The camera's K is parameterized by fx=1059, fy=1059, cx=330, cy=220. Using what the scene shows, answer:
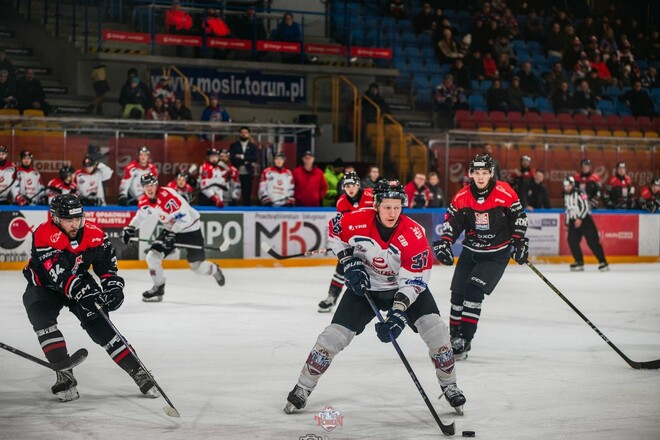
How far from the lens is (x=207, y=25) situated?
19.9m

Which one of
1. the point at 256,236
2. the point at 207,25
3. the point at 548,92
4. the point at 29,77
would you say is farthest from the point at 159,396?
the point at 548,92

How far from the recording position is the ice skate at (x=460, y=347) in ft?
25.3

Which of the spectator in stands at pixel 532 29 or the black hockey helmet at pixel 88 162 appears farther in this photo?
the spectator in stands at pixel 532 29

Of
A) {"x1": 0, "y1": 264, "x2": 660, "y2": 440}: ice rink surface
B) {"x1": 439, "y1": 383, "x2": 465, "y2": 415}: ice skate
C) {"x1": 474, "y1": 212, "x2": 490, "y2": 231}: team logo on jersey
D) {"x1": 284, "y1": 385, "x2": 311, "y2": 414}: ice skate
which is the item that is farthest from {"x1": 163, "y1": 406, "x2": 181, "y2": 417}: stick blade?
{"x1": 474, "y1": 212, "x2": 490, "y2": 231}: team logo on jersey

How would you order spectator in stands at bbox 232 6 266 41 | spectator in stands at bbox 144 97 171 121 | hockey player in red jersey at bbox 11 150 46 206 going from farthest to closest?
spectator in stands at bbox 232 6 266 41 < spectator in stands at bbox 144 97 171 121 < hockey player in red jersey at bbox 11 150 46 206

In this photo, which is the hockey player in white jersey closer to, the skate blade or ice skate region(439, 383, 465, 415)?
the skate blade

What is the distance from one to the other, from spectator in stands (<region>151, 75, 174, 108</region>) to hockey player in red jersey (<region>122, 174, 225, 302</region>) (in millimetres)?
6017

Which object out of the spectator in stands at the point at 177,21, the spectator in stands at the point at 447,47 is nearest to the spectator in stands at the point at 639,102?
the spectator in stands at the point at 447,47

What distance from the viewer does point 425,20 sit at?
2267 centimetres

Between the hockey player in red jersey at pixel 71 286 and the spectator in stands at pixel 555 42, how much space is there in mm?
19266

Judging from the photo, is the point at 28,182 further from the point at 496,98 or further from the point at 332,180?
the point at 496,98

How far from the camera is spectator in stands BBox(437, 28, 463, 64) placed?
22.1 m

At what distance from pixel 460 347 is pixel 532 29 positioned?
17.9 metres

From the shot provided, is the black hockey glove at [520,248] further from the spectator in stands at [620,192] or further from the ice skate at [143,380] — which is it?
the spectator in stands at [620,192]
